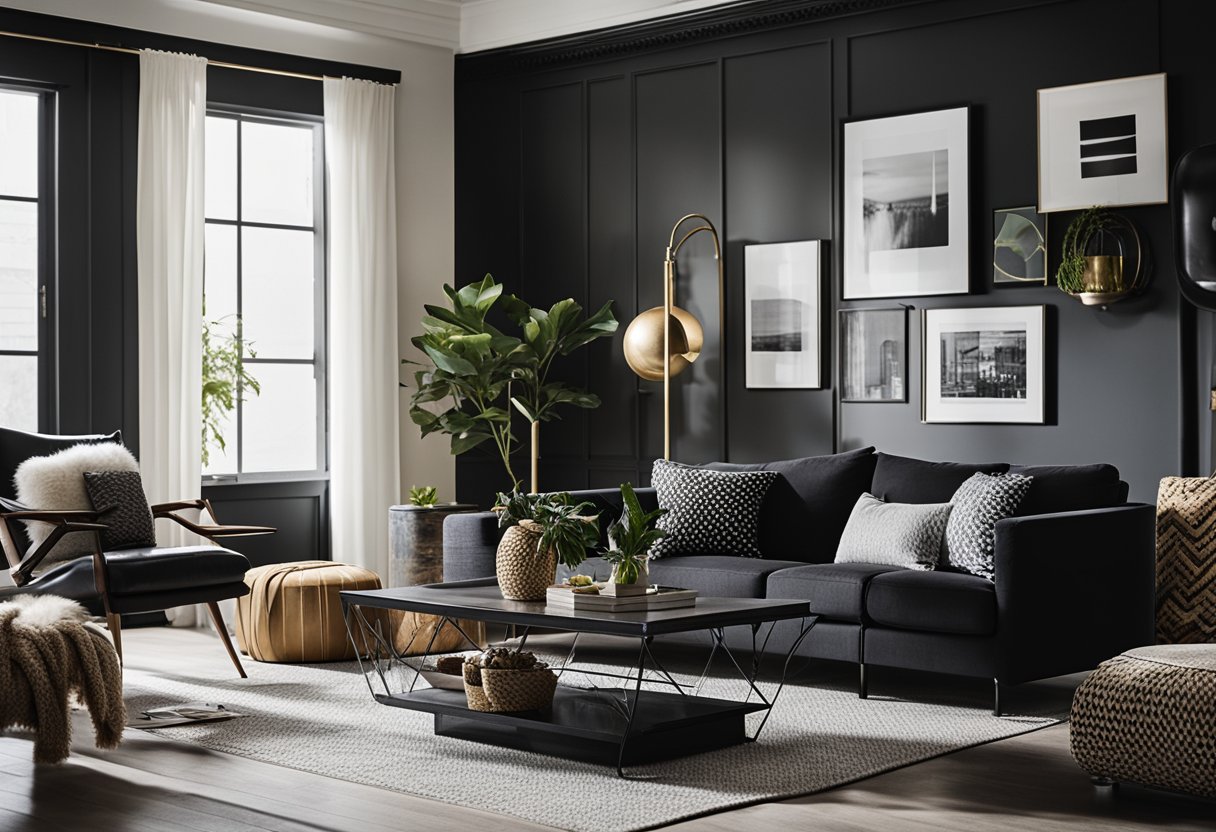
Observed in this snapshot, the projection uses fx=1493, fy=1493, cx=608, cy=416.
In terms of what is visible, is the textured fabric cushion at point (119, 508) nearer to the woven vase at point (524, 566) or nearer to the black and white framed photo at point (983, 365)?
the woven vase at point (524, 566)

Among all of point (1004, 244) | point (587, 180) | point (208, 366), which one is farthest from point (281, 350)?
point (1004, 244)

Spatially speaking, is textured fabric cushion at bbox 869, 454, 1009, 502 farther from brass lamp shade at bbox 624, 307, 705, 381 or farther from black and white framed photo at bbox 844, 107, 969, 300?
brass lamp shade at bbox 624, 307, 705, 381

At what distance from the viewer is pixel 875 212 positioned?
22.4ft

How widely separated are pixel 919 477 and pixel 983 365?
32.0 inches

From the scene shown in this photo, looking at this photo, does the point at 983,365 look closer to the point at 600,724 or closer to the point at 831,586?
the point at 831,586

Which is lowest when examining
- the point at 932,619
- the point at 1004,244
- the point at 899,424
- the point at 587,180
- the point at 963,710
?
the point at 963,710

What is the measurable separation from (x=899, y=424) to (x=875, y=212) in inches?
38.5

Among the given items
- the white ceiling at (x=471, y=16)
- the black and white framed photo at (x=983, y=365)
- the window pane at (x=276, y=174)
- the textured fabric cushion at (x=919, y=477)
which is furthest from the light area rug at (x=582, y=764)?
the white ceiling at (x=471, y=16)

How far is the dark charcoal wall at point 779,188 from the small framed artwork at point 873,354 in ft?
0.20

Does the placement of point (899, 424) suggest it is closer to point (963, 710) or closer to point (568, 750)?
point (963, 710)

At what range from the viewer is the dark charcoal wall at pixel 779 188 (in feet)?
19.7

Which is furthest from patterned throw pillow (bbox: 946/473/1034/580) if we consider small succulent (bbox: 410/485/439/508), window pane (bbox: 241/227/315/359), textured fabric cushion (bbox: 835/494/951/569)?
window pane (bbox: 241/227/315/359)

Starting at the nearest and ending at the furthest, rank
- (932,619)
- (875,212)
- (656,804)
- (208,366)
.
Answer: (656,804) < (932,619) < (875,212) < (208,366)

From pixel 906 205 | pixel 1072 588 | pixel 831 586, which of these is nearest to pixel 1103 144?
pixel 906 205
